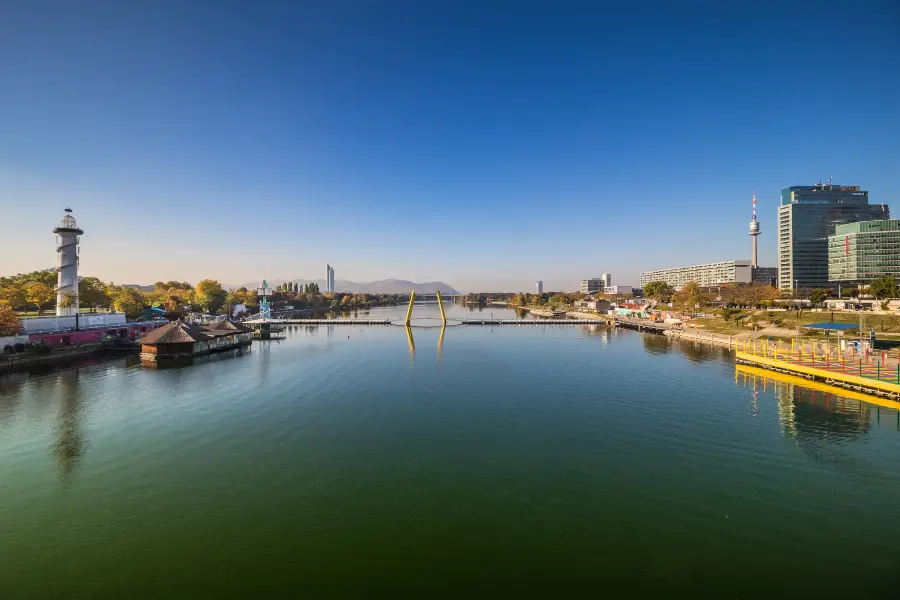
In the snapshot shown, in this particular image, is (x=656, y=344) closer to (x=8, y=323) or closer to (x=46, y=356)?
(x=46, y=356)

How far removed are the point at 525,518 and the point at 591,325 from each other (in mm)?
82775

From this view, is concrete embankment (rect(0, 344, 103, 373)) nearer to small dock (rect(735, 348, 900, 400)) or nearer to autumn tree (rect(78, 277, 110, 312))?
autumn tree (rect(78, 277, 110, 312))

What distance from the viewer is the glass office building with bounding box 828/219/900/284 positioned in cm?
9738

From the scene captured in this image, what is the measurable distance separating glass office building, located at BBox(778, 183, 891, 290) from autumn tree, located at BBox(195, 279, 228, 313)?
167801 millimetres

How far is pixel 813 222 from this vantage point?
130m

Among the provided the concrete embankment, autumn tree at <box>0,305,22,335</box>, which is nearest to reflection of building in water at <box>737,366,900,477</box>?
the concrete embankment

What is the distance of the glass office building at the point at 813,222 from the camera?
128250 millimetres

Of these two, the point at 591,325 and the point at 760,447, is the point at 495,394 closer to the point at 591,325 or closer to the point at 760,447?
the point at 760,447

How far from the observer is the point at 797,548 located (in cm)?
1140

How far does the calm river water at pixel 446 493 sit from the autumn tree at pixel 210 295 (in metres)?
69.4

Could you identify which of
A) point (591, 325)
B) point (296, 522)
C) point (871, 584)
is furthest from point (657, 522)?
point (591, 325)

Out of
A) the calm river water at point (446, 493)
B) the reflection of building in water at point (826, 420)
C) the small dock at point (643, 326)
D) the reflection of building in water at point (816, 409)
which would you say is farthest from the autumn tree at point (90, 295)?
the small dock at point (643, 326)

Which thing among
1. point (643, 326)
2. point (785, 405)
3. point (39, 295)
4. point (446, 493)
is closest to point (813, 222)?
point (643, 326)

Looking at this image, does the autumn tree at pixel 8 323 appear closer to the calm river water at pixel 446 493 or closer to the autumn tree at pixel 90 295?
the calm river water at pixel 446 493
